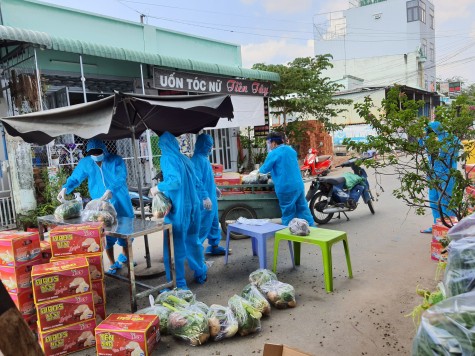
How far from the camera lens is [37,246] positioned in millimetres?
3465

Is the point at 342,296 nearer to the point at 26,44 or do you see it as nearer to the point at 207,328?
the point at 207,328

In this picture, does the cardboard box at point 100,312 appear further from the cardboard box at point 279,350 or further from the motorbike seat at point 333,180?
the motorbike seat at point 333,180

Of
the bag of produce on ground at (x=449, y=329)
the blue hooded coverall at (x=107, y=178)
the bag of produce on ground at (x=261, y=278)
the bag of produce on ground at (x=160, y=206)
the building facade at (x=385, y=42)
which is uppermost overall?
the building facade at (x=385, y=42)

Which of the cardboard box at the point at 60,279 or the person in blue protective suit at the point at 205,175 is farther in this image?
the person in blue protective suit at the point at 205,175

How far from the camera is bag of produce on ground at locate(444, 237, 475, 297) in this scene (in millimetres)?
1741

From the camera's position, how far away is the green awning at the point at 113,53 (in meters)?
6.74

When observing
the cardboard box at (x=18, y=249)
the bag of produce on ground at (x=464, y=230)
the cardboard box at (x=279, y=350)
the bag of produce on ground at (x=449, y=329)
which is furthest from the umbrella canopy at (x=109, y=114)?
the bag of produce on ground at (x=449, y=329)

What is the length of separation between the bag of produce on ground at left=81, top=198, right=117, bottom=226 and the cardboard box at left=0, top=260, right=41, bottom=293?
89cm

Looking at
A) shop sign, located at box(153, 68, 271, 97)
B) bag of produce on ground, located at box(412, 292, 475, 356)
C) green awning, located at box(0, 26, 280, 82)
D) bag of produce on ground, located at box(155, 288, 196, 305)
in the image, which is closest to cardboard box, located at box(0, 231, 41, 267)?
bag of produce on ground, located at box(155, 288, 196, 305)

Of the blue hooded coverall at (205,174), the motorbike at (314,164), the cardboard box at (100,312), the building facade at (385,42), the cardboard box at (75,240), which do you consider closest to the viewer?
the cardboard box at (75,240)

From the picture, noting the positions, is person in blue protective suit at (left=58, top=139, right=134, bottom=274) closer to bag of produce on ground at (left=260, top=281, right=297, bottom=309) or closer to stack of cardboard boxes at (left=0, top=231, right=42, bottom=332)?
stack of cardboard boxes at (left=0, top=231, right=42, bottom=332)

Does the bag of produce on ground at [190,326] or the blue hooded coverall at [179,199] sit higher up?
the blue hooded coverall at [179,199]

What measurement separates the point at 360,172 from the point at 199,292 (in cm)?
455

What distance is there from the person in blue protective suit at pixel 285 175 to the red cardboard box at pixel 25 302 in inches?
139
